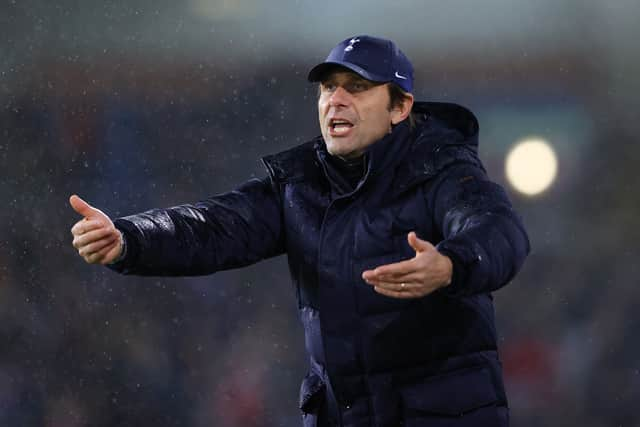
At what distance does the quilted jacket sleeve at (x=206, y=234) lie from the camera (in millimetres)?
2721

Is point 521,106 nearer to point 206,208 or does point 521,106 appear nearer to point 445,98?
point 445,98

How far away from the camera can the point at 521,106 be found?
23.6 feet

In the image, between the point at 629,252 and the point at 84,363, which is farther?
the point at 629,252

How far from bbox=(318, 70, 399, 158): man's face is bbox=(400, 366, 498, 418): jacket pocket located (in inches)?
27.1

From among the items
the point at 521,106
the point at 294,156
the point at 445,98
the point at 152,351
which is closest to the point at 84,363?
the point at 152,351

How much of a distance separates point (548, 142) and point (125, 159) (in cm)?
297

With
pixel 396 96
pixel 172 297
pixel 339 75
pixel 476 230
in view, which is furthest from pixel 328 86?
pixel 172 297

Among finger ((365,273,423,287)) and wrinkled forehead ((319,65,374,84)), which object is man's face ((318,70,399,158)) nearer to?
wrinkled forehead ((319,65,374,84))

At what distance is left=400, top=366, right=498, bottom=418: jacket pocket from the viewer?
8.75ft

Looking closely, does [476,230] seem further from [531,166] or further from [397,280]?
[531,166]

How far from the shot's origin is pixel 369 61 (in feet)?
9.52

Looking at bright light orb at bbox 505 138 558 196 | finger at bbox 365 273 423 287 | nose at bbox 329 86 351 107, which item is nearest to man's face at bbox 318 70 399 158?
nose at bbox 329 86 351 107

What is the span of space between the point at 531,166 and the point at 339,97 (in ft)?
13.8

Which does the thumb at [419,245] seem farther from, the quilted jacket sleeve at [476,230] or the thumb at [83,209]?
the thumb at [83,209]
